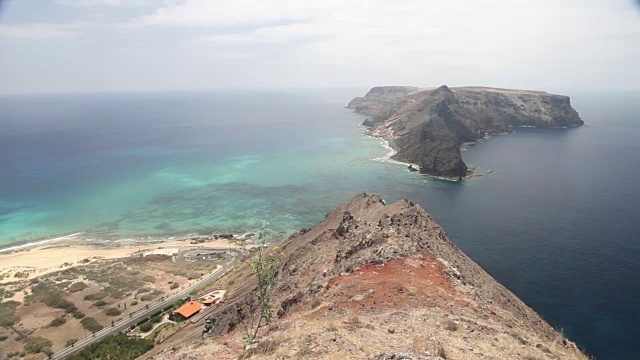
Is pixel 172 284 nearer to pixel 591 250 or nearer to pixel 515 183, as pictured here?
pixel 591 250

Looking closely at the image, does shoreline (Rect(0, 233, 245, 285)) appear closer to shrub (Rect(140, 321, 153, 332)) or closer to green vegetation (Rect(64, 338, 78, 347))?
green vegetation (Rect(64, 338, 78, 347))

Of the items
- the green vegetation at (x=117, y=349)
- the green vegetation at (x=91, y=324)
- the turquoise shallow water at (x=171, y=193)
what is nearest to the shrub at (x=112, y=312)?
the green vegetation at (x=91, y=324)

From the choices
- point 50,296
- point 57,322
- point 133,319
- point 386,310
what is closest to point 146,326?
point 133,319

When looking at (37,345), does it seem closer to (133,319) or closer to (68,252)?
(133,319)

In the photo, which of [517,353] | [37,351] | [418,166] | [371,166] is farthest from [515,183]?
[37,351]

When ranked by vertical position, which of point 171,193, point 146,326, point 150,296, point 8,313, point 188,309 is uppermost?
point 171,193

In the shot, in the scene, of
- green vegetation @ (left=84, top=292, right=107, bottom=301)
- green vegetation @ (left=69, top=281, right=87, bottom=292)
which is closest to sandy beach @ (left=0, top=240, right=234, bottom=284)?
green vegetation @ (left=69, top=281, right=87, bottom=292)
